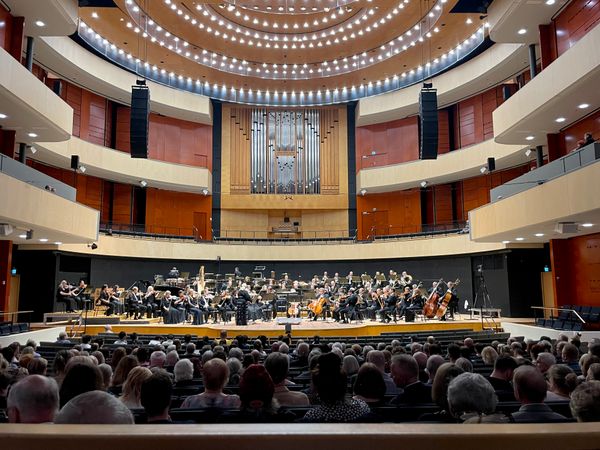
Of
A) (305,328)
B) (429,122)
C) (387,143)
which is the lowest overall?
(305,328)

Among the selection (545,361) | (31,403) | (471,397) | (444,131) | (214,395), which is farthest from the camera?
(444,131)

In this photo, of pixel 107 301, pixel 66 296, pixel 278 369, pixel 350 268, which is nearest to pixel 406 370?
pixel 278 369

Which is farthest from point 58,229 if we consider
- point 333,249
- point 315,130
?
point 315,130

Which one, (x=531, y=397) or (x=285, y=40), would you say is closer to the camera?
(x=531, y=397)

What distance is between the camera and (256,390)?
9.66ft

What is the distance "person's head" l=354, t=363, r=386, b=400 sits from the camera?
10.8 ft

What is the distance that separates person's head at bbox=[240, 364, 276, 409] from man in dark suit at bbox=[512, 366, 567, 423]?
154 cm

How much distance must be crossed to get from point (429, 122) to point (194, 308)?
31.0 feet

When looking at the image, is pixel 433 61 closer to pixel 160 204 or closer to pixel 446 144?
pixel 446 144

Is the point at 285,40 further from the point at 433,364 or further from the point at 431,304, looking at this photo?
the point at 433,364

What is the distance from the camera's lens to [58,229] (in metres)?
13.5

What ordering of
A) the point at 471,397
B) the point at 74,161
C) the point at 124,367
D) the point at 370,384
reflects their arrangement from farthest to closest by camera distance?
the point at 74,161 → the point at 124,367 → the point at 370,384 → the point at 471,397

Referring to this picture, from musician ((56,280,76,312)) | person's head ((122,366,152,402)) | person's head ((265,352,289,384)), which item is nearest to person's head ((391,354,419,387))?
person's head ((265,352,289,384))

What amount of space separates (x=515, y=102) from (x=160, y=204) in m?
18.6
